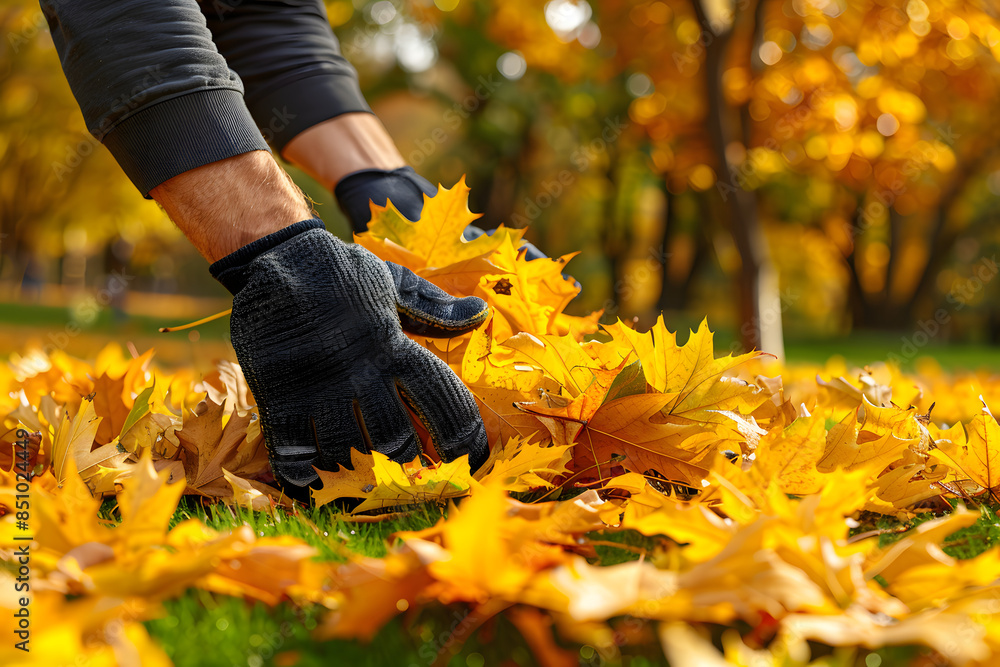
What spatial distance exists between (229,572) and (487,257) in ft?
3.24

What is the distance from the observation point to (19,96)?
16422 millimetres

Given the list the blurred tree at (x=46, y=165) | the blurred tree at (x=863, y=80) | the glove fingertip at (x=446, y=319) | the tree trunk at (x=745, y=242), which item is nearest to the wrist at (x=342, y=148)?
the glove fingertip at (x=446, y=319)

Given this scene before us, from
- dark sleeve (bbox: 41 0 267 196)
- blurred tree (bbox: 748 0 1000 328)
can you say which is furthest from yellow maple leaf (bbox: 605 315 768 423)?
blurred tree (bbox: 748 0 1000 328)

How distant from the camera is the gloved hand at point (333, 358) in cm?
130

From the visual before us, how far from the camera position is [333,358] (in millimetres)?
A: 1315

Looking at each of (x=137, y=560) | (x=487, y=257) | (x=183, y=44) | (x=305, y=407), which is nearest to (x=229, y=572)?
(x=137, y=560)

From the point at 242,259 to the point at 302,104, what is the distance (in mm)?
1034

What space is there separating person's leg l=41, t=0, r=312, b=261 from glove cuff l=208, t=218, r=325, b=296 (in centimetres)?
4

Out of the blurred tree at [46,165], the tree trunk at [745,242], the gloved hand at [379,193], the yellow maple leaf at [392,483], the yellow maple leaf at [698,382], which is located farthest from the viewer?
the blurred tree at [46,165]

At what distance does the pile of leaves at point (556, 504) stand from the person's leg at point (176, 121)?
36 centimetres

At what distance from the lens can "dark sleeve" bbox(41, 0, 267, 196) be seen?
53.4 inches


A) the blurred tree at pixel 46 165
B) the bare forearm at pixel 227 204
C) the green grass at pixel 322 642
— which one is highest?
the bare forearm at pixel 227 204

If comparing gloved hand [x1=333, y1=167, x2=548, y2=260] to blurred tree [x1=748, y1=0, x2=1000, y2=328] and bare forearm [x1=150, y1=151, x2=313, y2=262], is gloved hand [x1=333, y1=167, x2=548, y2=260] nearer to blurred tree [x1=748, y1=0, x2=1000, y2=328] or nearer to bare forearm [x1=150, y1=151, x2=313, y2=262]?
bare forearm [x1=150, y1=151, x2=313, y2=262]

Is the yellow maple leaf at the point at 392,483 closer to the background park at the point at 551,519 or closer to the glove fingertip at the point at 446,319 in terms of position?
the background park at the point at 551,519
